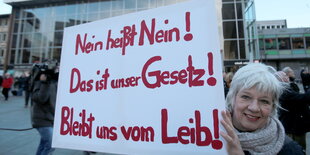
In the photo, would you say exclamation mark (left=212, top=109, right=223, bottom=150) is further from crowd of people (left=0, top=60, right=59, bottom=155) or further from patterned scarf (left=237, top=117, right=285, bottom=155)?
crowd of people (left=0, top=60, right=59, bottom=155)

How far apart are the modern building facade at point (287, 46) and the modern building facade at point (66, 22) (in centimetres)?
2043

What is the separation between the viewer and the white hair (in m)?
1.19

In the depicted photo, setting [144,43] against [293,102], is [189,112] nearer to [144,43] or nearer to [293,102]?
[144,43]

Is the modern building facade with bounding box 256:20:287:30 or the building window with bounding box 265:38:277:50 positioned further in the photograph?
the modern building facade with bounding box 256:20:287:30

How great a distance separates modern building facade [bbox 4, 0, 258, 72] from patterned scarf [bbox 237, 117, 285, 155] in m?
16.9

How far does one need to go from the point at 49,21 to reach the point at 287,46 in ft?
122

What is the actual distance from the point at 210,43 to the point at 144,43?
49 centimetres

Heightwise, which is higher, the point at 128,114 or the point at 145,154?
the point at 128,114

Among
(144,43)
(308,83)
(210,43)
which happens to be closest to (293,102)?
(210,43)

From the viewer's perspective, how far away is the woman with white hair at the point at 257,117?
1.16 meters

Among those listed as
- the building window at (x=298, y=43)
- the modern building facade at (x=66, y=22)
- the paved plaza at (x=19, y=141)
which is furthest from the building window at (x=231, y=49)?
the building window at (x=298, y=43)

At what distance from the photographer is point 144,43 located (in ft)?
4.90

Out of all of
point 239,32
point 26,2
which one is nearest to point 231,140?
point 239,32

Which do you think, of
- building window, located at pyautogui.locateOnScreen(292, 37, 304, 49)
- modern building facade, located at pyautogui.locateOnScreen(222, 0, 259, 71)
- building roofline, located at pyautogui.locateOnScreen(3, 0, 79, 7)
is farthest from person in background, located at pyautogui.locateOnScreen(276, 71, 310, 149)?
building window, located at pyautogui.locateOnScreen(292, 37, 304, 49)
